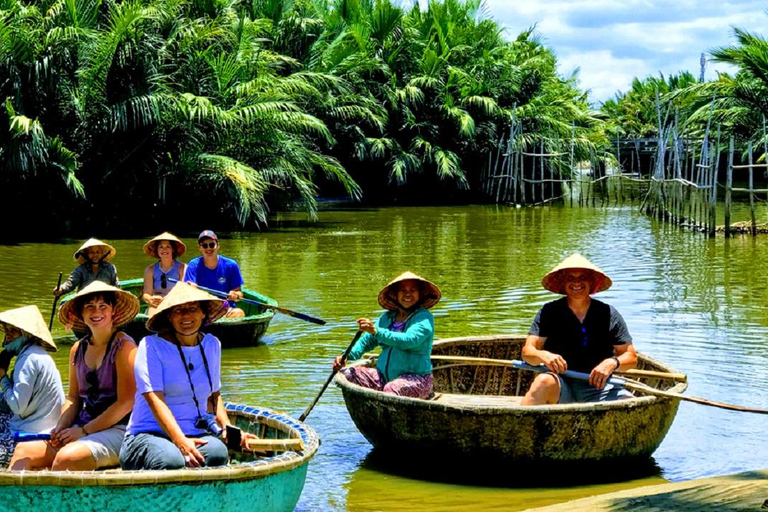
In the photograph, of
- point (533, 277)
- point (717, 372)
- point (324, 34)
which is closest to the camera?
point (717, 372)

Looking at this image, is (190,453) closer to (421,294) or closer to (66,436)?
(66,436)

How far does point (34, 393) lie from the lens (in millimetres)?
6109

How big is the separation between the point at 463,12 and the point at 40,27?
1999 cm

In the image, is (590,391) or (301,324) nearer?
(590,391)

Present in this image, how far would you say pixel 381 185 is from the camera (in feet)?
131

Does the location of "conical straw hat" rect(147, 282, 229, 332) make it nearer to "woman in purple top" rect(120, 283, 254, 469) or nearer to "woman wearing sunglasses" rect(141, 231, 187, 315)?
"woman in purple top" rect(120, 283, 254, 469)

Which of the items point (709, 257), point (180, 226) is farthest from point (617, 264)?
point (180, 226)

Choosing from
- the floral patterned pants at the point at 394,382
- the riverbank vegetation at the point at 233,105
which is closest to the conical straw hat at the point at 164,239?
the floral patterned pants at the point at 394,382

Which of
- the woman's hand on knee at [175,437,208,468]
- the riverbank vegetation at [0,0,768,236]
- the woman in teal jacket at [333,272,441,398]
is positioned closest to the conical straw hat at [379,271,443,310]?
the woman in teal jacket at [333,272,441,398]

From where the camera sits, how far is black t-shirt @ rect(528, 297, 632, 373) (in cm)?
745

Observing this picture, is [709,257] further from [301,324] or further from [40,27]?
[40,27]

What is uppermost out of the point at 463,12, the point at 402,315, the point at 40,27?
the point at 463,12

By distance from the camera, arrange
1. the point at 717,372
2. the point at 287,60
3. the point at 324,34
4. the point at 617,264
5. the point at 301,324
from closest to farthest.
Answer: the point at 717,372 < the point at 301,324 < the point at 617,264 < the point at 287,60 < the point at 324,34

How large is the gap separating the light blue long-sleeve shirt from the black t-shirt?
9.79 ft
